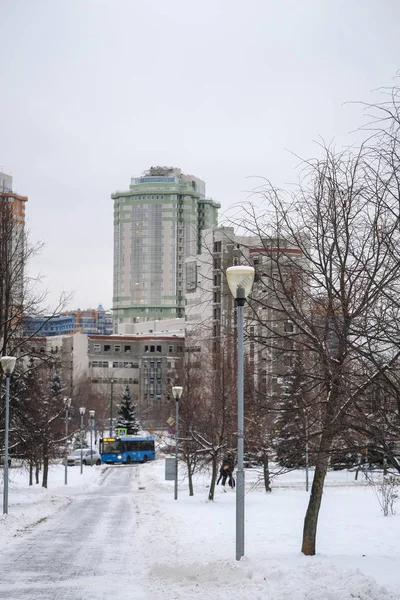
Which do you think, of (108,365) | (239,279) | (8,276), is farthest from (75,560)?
(108,365)

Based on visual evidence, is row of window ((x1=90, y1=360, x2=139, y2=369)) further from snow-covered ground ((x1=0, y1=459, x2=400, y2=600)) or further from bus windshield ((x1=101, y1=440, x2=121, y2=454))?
snow-covered ground ((x1=0, y1=459, x2=400, y2=600))

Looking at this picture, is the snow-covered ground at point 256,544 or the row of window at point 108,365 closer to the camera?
the snow-covered ground at point 256,544

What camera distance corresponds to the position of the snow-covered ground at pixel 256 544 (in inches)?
504

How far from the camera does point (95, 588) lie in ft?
45.3

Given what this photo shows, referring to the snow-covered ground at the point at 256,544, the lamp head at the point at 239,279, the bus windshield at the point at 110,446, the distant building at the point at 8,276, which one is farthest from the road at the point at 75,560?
the bus windshield at the point at 110,446

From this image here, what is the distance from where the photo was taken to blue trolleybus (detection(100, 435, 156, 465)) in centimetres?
7794

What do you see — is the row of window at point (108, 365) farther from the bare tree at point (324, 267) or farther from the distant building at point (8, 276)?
the bare tree at point (324, 267)

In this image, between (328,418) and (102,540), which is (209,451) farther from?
(328,418)

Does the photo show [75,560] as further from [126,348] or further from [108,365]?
[126,348]

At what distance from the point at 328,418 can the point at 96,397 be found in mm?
A: 111087

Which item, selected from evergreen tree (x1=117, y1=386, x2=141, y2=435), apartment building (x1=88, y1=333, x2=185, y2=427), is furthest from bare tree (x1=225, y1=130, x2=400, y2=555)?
apartment building (x1=88, y1=333, x2=185, y2=427)

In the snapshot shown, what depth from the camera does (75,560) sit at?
17.1 m

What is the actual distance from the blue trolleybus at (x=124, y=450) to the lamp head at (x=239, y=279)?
214 ft

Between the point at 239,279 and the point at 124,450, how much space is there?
65.4 metres
